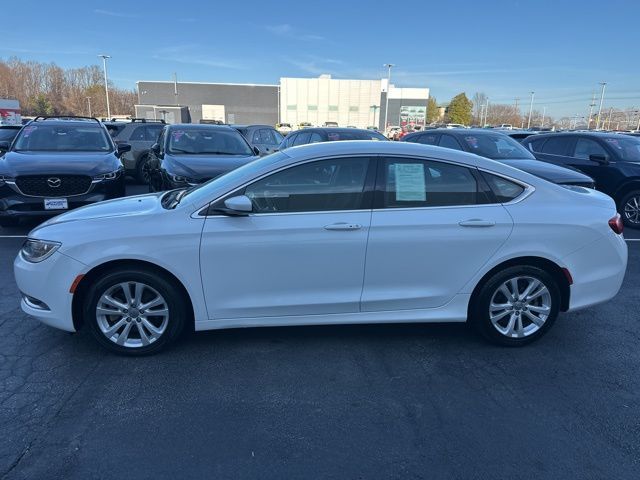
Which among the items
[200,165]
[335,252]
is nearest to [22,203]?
[200,165]

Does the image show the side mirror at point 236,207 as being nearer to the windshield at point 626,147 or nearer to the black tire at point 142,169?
the windshield at point 626,147

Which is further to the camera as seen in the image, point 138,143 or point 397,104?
point 397,104

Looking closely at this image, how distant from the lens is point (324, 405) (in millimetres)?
3105

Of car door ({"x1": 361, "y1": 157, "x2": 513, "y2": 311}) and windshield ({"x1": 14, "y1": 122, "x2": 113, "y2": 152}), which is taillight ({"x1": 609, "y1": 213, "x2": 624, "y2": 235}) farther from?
windshield ({"x1": 14, "y1": 122, "x2": 113, "y2": 152})

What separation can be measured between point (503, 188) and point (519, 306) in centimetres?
98

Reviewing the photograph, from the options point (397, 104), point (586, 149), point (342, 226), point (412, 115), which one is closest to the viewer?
point (342, 226)

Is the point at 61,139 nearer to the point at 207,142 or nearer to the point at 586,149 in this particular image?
the point at 207,142

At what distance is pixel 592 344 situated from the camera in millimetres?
4062

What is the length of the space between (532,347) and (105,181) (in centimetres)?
637

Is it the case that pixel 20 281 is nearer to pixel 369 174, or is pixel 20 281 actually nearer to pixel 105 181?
pixel 369 174

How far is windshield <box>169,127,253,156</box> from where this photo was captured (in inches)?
344

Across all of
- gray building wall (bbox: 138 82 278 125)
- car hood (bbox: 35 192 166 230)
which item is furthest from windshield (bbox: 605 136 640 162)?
gray building wall (bbox: 138 82 278 125)

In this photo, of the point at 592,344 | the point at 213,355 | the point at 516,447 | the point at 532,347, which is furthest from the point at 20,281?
the point at 592,344

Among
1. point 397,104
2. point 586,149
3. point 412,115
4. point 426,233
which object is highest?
point 397,104
